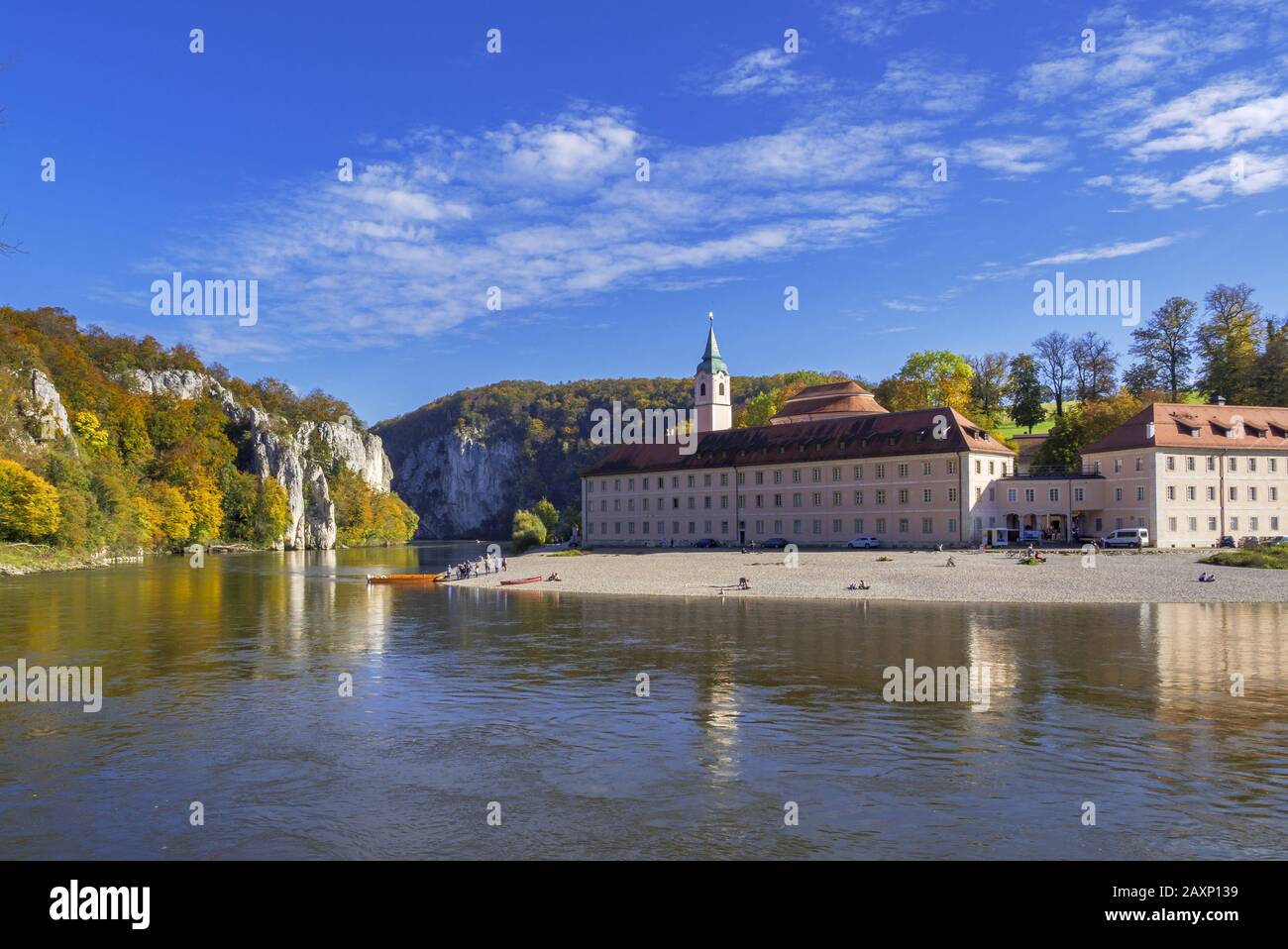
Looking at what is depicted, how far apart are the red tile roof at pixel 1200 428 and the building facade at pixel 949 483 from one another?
0.37 feet

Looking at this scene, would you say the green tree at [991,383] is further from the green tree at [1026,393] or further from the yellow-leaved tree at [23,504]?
the yellow-leaved tree at [23,504]

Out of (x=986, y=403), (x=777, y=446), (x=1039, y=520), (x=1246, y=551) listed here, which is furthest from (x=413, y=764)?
(x=986, y=403)

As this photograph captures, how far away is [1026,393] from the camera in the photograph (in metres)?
122

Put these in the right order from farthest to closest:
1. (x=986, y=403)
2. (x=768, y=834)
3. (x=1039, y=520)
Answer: (x=986, y=403) → (x=1039, y=520) → (x=768, y=834)

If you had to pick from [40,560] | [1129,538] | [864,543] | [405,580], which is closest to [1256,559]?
[1129,538]

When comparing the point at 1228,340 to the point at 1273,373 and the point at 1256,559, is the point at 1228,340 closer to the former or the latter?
the point at 1273,373

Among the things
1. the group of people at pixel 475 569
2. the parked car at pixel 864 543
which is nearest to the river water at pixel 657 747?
the group of people at pixel 475 569

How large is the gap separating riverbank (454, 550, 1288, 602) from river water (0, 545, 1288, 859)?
11777 mm

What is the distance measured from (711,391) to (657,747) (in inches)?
3870

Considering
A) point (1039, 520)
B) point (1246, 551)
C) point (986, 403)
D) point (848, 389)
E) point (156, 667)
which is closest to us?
point (156, 667)

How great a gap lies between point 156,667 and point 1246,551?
196 feet

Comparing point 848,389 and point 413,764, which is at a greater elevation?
point 848,389
